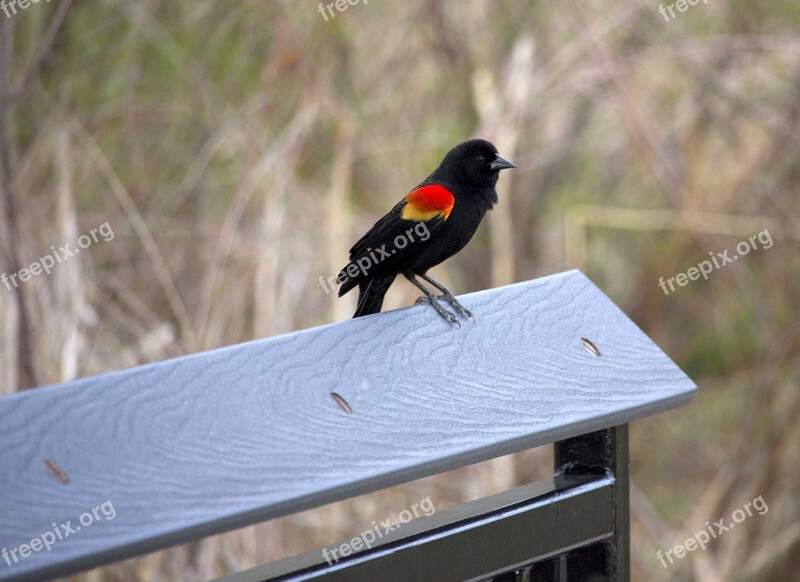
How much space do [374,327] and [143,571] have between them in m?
1.90

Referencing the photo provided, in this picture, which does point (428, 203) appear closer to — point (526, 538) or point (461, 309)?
point (461, 309)

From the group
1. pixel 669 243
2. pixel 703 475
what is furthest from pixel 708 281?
pixel 703 475

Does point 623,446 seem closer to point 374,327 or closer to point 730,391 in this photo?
point 374,327

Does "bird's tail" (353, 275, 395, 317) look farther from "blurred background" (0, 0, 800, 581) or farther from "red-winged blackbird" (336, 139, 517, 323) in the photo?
"blurred background" (0, 0, 800, 581)

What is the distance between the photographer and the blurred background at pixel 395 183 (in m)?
3.18

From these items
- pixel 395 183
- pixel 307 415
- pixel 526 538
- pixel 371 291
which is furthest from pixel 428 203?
pixel 395 183

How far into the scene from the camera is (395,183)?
4.70 meters

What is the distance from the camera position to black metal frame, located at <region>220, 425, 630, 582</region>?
1.15 metres

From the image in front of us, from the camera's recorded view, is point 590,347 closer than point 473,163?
Yes

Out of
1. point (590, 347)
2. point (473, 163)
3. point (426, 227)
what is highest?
point (473, 163)

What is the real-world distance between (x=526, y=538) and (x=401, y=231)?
121 cm

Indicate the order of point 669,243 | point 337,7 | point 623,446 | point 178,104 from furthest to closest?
point 669,243 → point 337,7 → point 178,104 → point 623,446

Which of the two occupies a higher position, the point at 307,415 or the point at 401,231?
the point at 401,231

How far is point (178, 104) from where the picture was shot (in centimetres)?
371
